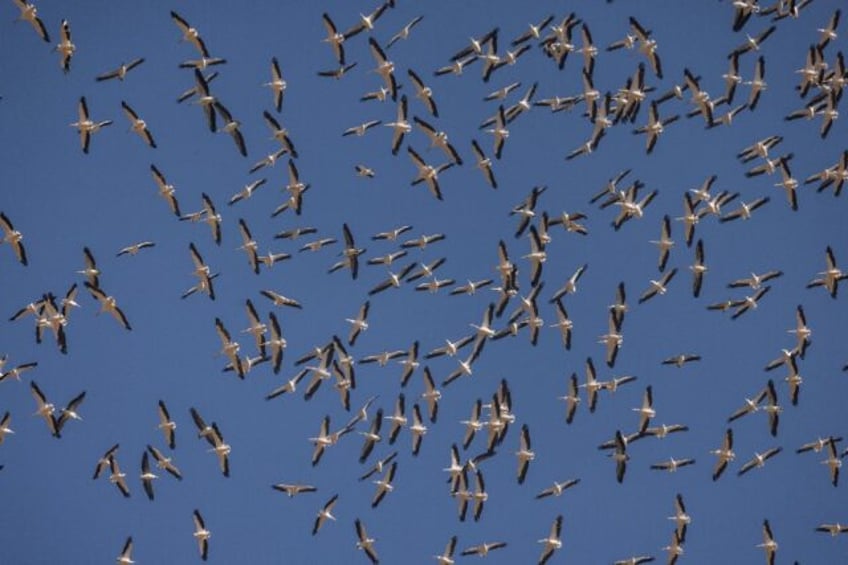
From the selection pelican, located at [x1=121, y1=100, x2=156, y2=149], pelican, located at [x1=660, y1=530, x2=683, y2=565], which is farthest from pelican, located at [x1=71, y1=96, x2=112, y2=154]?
pelican, located at [x1=660, y1=530, x2=683, y2=565]

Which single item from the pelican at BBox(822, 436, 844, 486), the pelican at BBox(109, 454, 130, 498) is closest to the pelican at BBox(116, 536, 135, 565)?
the pelican at BBox(109, 454, 130, 498)

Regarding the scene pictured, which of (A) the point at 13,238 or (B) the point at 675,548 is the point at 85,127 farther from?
(B) the point at 675,548

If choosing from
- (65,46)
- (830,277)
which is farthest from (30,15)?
(830,277)

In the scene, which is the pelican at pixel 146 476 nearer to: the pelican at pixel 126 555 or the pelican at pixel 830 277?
the pelican at pixel 126 555

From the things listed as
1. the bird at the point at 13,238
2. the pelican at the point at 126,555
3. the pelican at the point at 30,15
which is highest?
the pelican at the point at 30,15

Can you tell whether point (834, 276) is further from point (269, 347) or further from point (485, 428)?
point (269, 347)

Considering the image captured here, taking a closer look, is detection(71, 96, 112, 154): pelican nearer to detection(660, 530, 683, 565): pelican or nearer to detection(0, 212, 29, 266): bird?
detection(0, 212, 29, 266): bird

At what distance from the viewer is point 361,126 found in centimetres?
5228

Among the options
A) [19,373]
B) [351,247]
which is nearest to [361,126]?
[351,247]

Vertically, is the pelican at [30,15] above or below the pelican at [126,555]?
above

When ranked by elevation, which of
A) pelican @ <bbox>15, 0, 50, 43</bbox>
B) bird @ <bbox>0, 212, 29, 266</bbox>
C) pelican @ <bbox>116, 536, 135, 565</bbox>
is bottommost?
pelican @ <bbox>116, 536, 135, 565</bbox>

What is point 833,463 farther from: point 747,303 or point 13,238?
point 13,238

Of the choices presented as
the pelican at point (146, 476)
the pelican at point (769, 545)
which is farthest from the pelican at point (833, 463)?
the pelican at point (146, 476)

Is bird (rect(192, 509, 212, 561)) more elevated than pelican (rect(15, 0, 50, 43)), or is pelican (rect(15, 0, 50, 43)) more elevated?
pelican (rect(15, 0, 50, 43))
